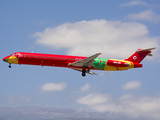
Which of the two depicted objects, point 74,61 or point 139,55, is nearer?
point 74,61

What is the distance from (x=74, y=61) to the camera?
2176 inches

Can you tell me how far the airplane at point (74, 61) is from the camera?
5412 cm

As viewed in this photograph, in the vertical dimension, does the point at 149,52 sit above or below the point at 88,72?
above

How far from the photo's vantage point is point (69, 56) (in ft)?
182

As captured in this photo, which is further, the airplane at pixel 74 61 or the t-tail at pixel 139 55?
the t-tail at pixel 139 55

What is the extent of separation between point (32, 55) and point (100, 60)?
586 inches

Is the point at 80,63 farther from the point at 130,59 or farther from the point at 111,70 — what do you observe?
the point at 130,59

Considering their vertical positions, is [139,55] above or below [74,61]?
above

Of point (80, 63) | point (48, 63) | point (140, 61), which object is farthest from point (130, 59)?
point (48, 63)

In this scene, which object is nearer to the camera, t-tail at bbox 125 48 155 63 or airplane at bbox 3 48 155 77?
airplane at bbox 3 48 155 77

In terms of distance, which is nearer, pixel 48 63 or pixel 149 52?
pixel 48 63

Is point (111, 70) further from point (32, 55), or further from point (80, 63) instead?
point (32, 55)

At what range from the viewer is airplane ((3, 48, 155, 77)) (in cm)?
5412

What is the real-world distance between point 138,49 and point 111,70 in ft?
27.8
